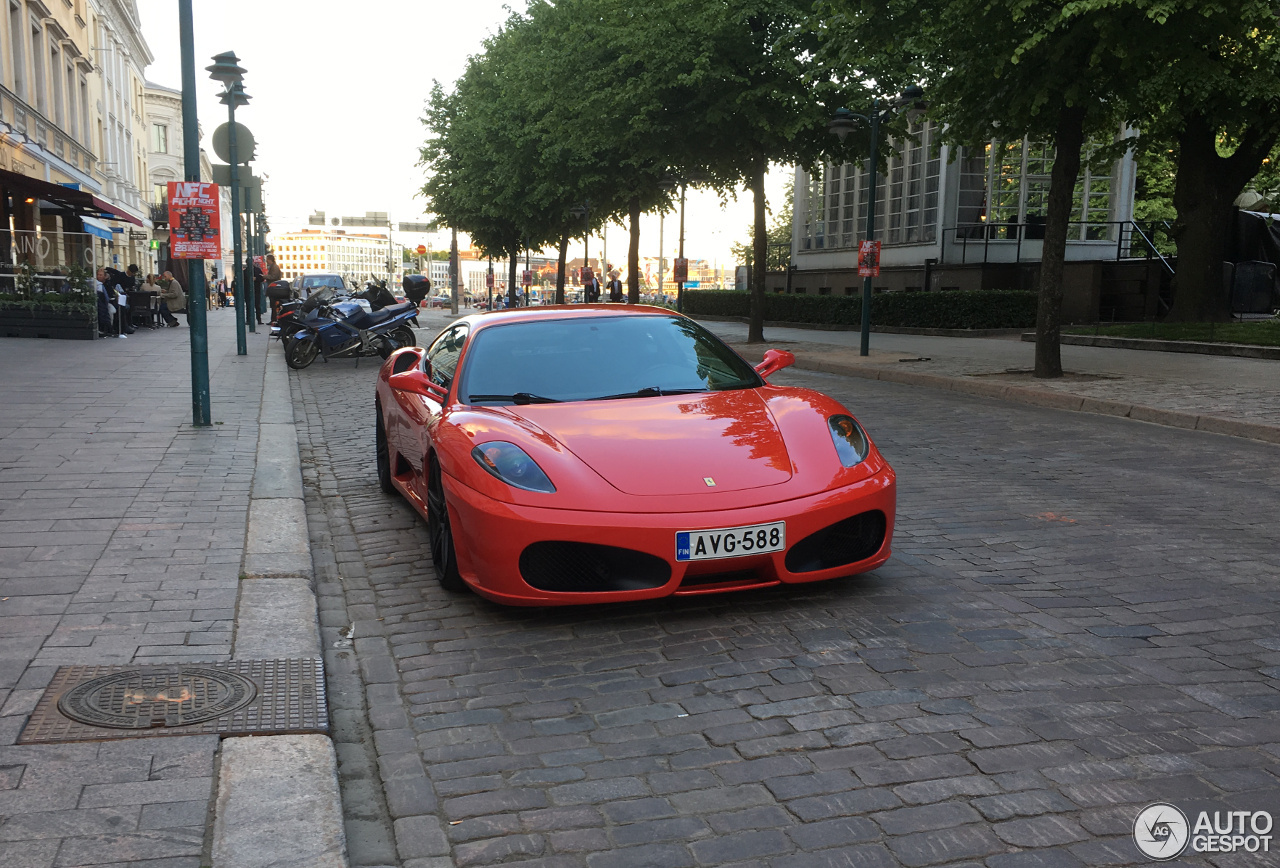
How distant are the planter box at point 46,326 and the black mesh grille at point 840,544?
65.2 feet

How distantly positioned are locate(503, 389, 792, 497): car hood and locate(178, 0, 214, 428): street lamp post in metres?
5.37

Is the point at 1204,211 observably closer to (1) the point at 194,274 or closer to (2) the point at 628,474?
(1) the point at 194,274

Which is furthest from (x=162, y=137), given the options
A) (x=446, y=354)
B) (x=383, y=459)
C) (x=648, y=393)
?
(x=648, y=393)

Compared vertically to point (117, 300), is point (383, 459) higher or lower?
lower

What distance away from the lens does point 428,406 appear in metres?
5.53

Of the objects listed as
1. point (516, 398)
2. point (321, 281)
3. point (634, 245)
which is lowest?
point (516, 398)

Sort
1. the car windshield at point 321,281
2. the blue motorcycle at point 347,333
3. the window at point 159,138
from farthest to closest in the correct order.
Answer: the window at point 159,138
the car windshield at point 321,281
the blue motorcycle at point 347,333

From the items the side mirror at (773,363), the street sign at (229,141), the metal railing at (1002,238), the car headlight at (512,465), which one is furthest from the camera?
the metal railing at (1002,238)

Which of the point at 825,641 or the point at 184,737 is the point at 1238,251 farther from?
the point at 184,737

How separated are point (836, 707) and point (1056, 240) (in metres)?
12.7

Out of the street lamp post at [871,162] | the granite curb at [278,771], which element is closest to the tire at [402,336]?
the street lamp post at [871,162]

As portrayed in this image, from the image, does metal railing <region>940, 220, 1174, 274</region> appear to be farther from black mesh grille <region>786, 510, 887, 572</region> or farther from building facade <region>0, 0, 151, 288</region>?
black mesh grille <region>786, 510, 887, 572</region>

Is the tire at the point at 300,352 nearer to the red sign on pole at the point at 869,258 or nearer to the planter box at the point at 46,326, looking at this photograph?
the planter box at the point at 46,326

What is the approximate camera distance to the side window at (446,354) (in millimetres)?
5695
